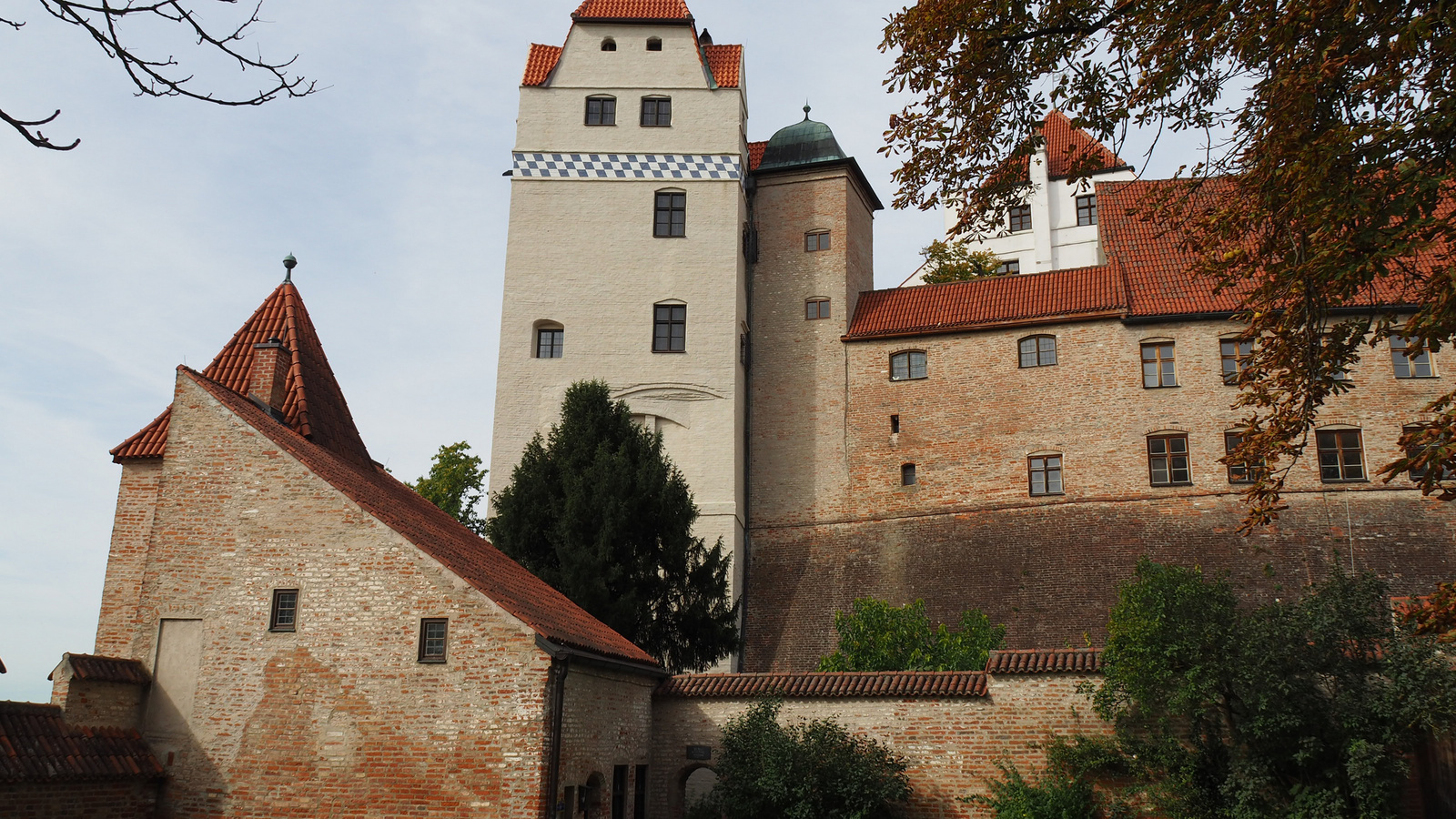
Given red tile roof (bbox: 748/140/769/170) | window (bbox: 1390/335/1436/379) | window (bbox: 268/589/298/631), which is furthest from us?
red tile roof (bbox: 748/140/769/170)

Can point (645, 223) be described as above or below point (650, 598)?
above

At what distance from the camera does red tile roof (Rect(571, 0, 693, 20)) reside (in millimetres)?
33219

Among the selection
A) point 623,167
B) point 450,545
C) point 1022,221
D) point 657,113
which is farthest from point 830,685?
point 1022,221

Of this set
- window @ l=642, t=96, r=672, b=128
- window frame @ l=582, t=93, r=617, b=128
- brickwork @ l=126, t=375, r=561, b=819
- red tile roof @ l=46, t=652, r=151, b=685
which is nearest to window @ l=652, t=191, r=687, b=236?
window @ l=642, t=96, r=672, b=128

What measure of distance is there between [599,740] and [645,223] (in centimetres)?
1854

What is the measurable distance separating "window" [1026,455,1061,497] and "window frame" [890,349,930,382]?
3682mm

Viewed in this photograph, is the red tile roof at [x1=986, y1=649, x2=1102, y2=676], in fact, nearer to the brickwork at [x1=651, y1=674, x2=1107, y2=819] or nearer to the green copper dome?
the brickwork at [x1=651, y1=674, x2=1107, y2=819]

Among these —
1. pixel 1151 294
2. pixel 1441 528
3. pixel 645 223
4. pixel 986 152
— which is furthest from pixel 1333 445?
pixel 986 152

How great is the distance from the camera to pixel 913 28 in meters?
10.4

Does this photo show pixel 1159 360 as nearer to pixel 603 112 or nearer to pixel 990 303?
pixel 990 303

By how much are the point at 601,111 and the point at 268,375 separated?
15892mm

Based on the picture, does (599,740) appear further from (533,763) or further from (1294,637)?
(1294,637)

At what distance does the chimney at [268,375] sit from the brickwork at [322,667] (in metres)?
2.87

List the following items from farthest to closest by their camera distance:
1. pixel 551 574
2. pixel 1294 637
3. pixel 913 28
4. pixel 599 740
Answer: pixel 551 574
pixel 599 740
pixel 1294 637
pixel 913 28
